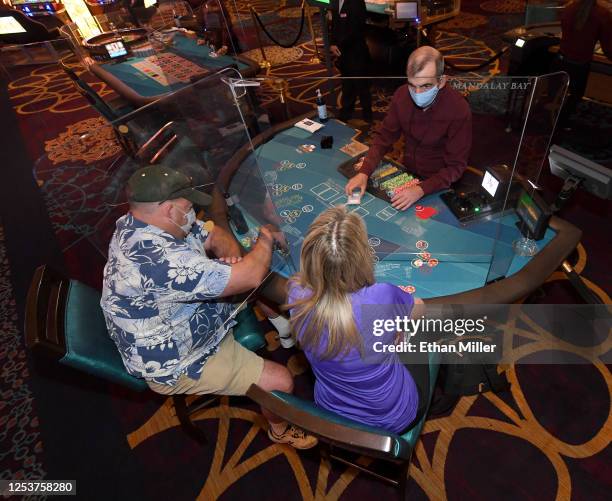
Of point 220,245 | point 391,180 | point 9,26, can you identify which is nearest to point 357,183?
point 391,180

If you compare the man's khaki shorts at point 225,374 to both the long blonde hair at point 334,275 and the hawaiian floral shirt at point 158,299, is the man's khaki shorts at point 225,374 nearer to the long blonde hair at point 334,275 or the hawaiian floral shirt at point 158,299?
the hawaiian floral shirt at point 158,299

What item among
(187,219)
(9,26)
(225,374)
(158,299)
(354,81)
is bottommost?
(225,374)

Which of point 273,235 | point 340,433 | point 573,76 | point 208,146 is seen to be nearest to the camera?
point 340,433

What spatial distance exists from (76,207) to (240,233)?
2.79 metres

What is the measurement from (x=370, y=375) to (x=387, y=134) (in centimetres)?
160

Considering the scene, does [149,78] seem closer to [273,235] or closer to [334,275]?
[273,235]

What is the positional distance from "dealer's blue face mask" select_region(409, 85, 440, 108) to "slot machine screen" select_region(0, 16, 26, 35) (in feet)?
Answer: 28.4

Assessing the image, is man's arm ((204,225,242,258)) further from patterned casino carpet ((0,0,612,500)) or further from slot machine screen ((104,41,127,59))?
slot machine screen ((104,41,127,59))

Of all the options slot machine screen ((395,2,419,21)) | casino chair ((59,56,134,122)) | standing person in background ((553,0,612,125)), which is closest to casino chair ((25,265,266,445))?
Result: casino chair ((59,56,134,122))

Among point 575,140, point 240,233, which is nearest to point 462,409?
point 240,233

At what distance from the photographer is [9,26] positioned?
24.9ft

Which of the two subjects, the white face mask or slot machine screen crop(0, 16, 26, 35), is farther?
slot machine screen crop(0, 16, 26, 35)

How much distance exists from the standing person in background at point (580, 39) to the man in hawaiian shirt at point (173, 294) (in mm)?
3292

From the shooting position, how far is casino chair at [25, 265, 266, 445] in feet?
4.70
